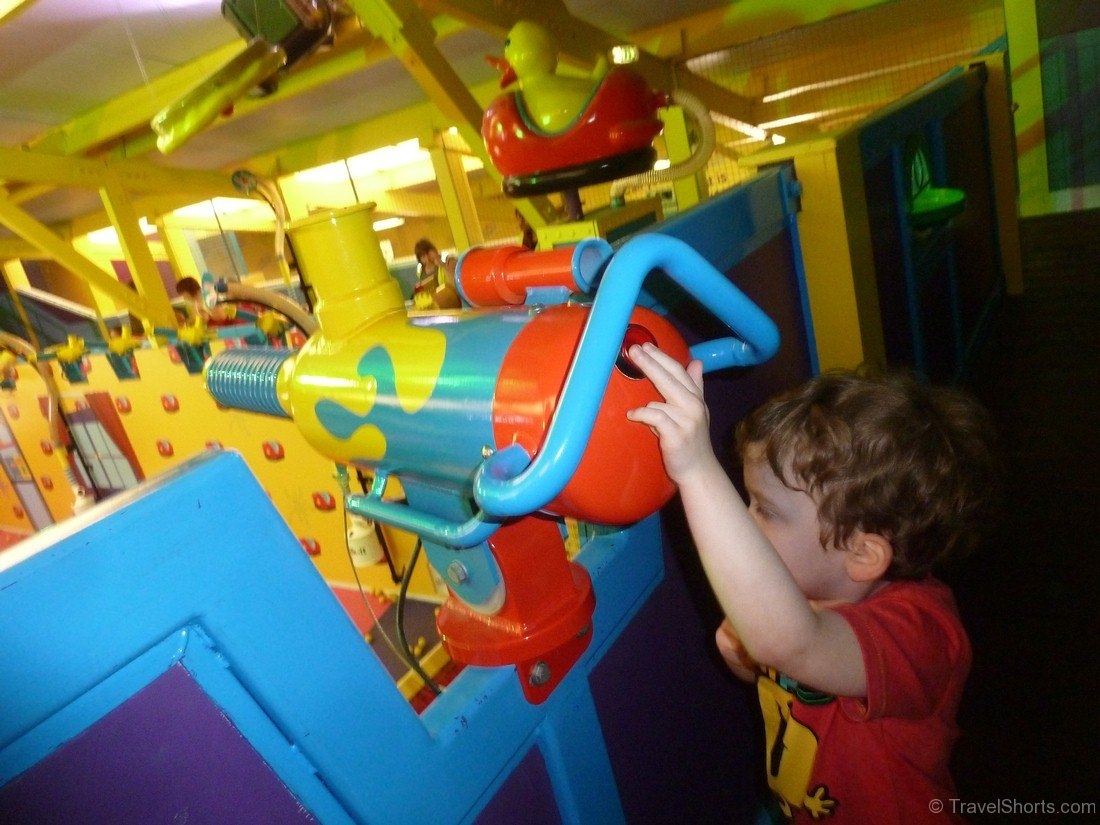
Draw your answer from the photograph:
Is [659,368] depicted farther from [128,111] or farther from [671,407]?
[128,111]

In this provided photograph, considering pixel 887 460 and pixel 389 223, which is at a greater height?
pixel 389 223

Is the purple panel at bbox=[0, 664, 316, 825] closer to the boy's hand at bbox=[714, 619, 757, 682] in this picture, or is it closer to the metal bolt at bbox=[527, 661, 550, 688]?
the metal bolt at bbox=[527, 661, 550, 688]

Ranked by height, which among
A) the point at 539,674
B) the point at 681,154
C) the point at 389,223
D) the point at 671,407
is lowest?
the point at 539,674

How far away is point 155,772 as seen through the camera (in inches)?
11.7

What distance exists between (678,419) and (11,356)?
2.65 metres

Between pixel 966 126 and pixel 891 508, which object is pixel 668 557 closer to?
pixel 891 508

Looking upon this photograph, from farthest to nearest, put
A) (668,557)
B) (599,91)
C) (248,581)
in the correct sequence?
(599,91) < (668,557) < (248,581)

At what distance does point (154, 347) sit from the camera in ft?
6.05

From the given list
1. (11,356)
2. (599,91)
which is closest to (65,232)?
(11,356)

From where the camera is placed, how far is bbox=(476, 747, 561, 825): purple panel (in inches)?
21.6

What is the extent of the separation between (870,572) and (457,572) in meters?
0.42

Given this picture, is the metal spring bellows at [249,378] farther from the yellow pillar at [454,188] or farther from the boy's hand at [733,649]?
the yellow pillar at [454,188]

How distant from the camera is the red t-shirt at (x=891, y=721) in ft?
1.96

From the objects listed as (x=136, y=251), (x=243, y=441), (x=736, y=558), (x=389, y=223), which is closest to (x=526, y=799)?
(x=736, y=558)
